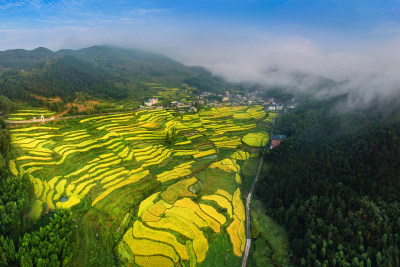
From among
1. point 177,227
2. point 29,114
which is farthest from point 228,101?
point 177,227

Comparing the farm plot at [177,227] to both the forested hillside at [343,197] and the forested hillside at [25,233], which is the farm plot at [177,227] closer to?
the forested hillside at [25,233]

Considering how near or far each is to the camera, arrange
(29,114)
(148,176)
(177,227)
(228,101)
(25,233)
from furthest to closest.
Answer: (228,101), (29,114), (148,176), (177,227), (25,233)

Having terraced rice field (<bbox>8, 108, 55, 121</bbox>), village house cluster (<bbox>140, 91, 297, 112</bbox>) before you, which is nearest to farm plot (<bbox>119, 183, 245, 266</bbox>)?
terraced rice field (<bbox>8, 108, 55, 121</bbox>)

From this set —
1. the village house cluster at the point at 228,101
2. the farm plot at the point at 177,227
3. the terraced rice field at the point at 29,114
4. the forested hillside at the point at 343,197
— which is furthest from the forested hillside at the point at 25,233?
the village house cluster at the point at 228,101

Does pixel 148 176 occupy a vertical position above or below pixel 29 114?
below

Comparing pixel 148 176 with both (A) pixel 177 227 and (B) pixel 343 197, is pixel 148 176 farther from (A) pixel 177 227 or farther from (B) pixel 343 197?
(B) pixel 343 197

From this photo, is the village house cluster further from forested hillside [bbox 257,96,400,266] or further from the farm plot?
the farm plot
